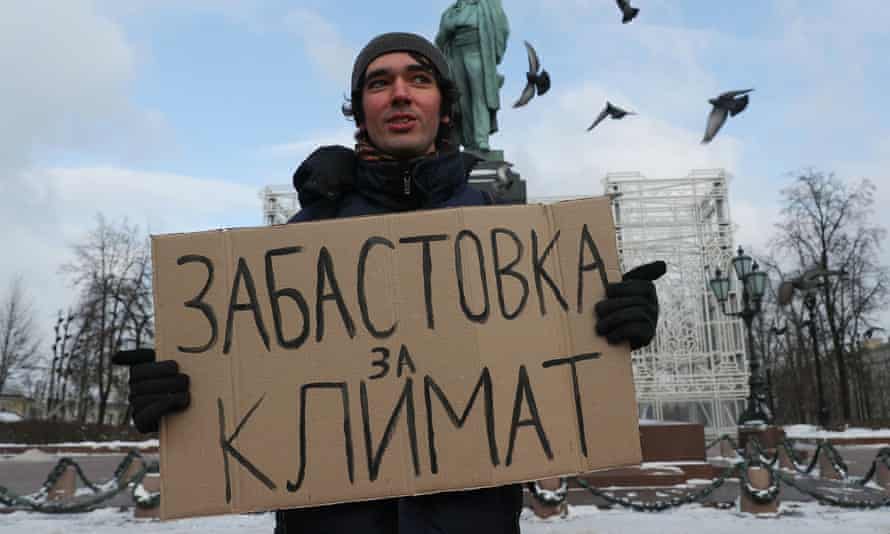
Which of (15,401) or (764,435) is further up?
(764,435)

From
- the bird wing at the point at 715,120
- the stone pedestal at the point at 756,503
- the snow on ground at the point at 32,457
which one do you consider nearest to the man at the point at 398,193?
the stone pedestal at the point at 756,503

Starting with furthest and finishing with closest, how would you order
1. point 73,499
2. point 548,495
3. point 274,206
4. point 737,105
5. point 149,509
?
point 274,206
point 73,499
point 737,105
point 149,509
point 548,495

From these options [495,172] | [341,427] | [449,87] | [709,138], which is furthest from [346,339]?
[495,172]

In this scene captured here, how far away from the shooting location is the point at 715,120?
8.65 meters

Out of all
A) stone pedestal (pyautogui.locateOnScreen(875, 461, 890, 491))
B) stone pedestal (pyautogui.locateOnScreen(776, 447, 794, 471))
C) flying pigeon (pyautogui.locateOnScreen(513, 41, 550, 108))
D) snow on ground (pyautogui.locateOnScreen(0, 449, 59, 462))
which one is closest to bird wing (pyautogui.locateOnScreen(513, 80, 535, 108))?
flying pigeon (pyautogui.locateOnScreen(513, 41, 550, 108))

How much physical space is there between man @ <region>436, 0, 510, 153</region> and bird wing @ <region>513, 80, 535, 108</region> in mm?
488

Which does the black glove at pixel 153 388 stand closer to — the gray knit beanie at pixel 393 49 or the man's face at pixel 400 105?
the man's face at pixel 400 105

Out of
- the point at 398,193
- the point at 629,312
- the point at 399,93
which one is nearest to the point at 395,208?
the point at 398,193

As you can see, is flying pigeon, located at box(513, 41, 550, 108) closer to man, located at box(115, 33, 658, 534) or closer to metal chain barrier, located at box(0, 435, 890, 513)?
metal chain barrier, located at box(0, 435, 890, 513)

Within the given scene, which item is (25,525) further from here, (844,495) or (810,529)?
(844,495)

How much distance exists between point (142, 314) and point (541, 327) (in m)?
33.7

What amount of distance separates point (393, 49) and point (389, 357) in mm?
973

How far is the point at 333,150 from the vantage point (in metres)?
2.06

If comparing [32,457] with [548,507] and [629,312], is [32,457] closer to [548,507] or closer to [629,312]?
[548,507]
